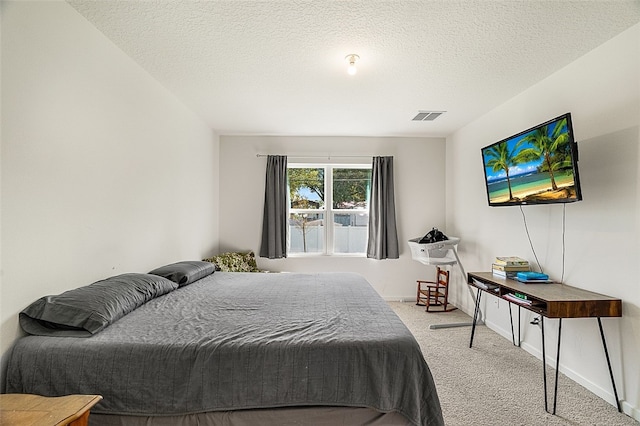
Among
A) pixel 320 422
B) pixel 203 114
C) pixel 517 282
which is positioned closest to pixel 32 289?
pixel 320 422

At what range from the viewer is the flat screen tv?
7.28 feet

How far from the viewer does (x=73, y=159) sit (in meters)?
1.93

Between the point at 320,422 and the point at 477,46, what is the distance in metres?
2.53

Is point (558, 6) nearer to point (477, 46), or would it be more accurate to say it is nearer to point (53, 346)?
point (477, 46)

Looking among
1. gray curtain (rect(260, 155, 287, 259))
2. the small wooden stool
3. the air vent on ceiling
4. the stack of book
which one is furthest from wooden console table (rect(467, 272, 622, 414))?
gray curtain (rect(260, 155, 287, 259))

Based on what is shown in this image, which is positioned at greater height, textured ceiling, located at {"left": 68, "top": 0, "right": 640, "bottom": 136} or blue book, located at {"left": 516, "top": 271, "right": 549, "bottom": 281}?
textured ceiling, located at {"left": 68, "top": 0, "right": 640, "bottom": 136}

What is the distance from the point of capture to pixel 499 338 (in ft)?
11.1

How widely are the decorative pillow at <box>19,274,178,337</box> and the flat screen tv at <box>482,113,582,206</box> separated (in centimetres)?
293

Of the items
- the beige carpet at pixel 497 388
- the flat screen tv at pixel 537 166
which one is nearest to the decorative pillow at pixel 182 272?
Answer: the beige carpet at pixel 497 388

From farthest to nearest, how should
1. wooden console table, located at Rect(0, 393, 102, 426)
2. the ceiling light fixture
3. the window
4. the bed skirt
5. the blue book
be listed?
1. the window
2. the blue book
3. the ceiling light fixture
4. the bed skirt
5. wooden console table, located at Rect(0, 393, 102, 426)

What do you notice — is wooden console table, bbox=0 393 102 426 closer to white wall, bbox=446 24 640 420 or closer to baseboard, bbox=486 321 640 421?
white wall, bbox=446 24 640 420

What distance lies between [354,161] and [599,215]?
3048mm

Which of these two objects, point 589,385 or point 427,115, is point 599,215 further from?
point 427,115

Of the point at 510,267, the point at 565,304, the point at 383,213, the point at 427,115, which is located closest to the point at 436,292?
the point at 383,213
